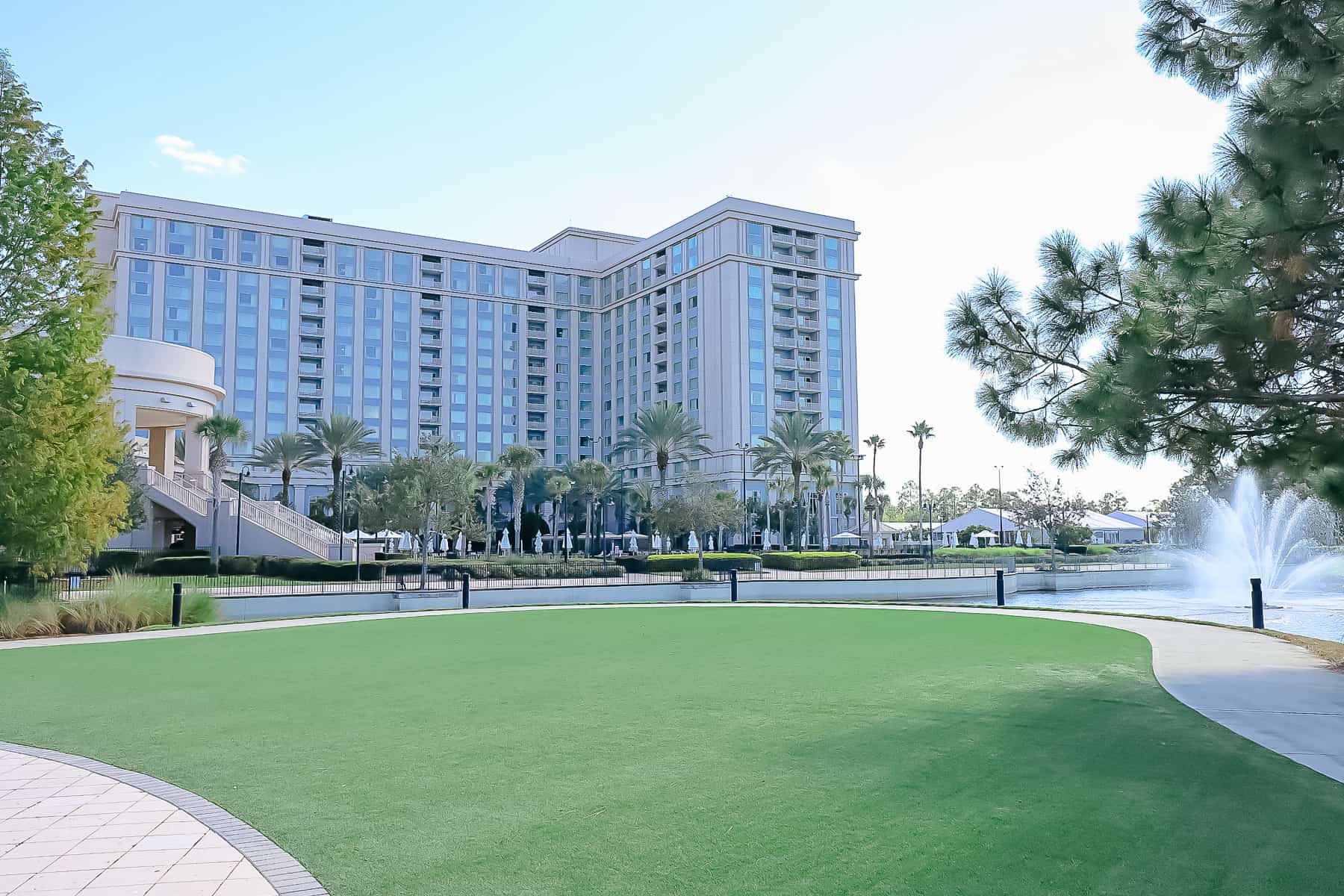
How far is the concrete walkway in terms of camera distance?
8773 mm

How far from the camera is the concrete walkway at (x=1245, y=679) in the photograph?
8773mm

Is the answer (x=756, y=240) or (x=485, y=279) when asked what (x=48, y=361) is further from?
(x=485, y=279)

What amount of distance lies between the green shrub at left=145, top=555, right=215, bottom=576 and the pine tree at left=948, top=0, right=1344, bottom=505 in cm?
3760

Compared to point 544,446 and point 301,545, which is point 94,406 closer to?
point 301,545

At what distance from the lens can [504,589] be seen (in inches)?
1228

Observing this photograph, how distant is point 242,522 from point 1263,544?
46.8 metres

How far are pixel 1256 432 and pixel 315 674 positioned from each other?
1288 centimetres

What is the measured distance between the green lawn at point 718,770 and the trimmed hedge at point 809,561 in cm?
3741

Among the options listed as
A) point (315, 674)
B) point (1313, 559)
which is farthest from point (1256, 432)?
point (1313, 559)

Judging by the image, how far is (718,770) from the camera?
754 centimetres

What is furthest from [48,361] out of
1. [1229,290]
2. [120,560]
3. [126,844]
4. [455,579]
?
[120,560]

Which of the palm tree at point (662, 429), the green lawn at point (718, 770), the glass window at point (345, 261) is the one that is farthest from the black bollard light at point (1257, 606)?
the glass window at point (345, 261)

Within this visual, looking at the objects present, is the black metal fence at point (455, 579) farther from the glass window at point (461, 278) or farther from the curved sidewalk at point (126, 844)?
the glass window at point (461, 278)

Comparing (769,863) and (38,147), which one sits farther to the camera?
(38,147)
